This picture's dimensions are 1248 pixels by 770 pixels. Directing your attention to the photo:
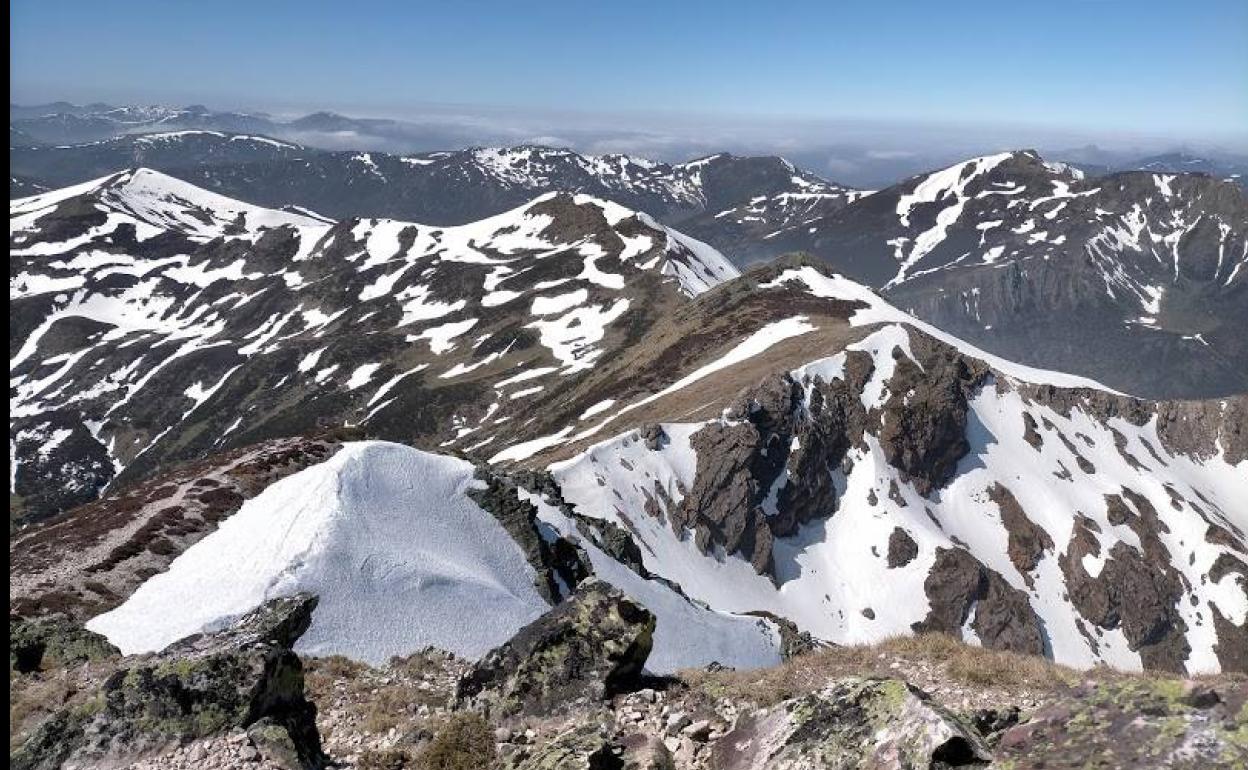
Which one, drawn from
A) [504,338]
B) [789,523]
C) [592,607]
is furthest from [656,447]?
[504,338]

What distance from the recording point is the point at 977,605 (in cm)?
8650

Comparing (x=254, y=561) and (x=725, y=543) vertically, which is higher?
(x=254, y=561)

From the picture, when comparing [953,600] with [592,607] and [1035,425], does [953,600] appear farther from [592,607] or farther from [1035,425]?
[592,607]

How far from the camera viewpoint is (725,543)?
273 feet

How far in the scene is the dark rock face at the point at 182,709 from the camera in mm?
12406

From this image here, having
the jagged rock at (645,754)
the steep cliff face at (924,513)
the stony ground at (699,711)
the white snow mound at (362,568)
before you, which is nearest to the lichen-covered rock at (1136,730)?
the stony ground at (699,711)

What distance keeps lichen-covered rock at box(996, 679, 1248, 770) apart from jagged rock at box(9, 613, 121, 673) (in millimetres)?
22600

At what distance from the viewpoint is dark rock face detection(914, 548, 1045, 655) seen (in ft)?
277

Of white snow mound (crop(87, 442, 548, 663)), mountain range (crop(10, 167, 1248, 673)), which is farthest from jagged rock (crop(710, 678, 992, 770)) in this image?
mountain range (crop(10, 167, 1248, 673))

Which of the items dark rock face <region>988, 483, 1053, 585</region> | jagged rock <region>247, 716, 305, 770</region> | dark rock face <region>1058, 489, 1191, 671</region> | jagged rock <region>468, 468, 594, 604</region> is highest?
jagged rock <region>247, 716, 305, 770</region>

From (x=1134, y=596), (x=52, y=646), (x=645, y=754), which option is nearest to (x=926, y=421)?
(x=1134, y=596)

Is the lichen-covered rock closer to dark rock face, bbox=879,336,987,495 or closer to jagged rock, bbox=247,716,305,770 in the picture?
jagged rock, bbox=247,716,305,770

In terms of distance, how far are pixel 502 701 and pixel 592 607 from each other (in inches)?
118

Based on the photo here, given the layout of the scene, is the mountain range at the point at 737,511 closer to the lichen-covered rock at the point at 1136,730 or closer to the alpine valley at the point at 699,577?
the alpine valley at the point at 699,577
